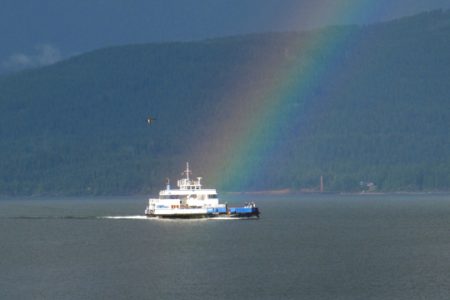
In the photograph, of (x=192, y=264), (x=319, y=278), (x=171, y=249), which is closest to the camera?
(x=319, y=278)

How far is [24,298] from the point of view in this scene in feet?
344

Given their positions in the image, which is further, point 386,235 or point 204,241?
point 386,235

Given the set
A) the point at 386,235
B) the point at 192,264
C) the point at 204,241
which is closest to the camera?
the point at 192,264

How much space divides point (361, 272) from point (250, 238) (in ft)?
187

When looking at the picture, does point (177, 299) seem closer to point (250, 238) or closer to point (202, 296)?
point (202, 296)

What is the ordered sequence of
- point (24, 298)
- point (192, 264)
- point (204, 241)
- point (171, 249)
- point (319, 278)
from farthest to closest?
point (204, 241) → point (171, 249) → point (192, 264) → point (319, 278) → point (24, 298)

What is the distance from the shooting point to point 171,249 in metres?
161

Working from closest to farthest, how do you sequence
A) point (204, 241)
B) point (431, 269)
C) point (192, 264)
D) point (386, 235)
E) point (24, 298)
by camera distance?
point (24, 298), point (431, 269), point (192, 264), point (204, 241), point (386, 235)

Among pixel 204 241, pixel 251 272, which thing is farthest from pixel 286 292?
pixel 204 241

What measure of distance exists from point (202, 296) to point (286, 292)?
7.64 meters

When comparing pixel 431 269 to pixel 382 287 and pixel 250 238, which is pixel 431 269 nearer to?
pixel 382 287

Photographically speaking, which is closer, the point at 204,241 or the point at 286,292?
the point at 286,292

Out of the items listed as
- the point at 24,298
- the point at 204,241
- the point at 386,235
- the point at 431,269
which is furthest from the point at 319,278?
the point at 386,235

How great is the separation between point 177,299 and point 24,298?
43.2 ft
